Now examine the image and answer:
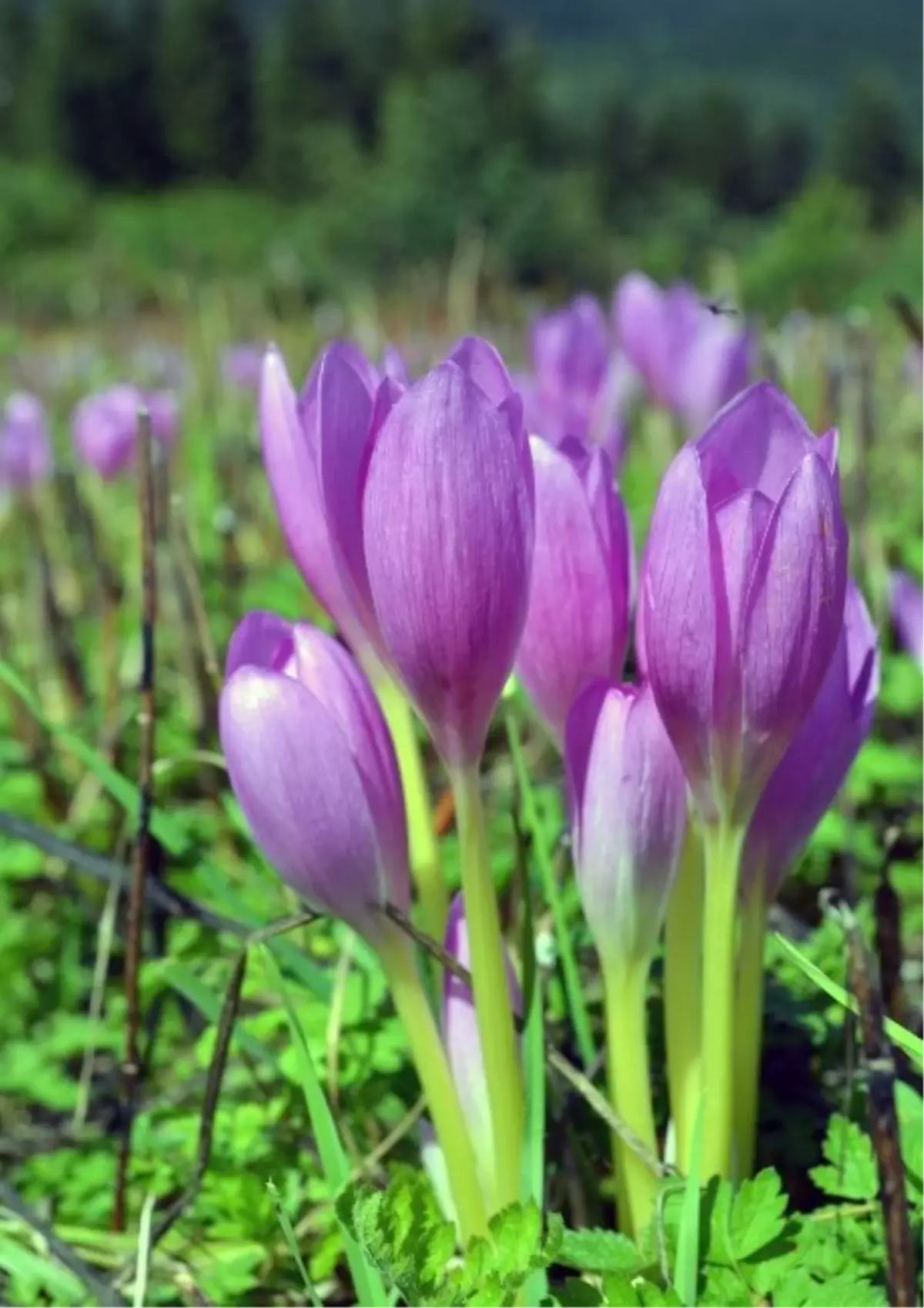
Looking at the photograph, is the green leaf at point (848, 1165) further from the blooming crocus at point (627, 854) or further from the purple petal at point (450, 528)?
the purple petal at point (450, 528)

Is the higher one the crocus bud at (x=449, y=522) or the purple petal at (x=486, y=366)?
the purple petal at (x=486, y=366)

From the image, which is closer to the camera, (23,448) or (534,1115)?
(534,1115)

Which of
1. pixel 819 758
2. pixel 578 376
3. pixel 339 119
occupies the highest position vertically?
pixel 339 119

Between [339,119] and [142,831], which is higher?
[339,119]

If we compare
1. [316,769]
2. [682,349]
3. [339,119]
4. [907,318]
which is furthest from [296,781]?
[339,119]

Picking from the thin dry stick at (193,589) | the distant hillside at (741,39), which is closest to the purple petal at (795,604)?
the thin dry stick at (193,589)

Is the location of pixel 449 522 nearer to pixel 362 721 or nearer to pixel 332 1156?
pixel 362 721
